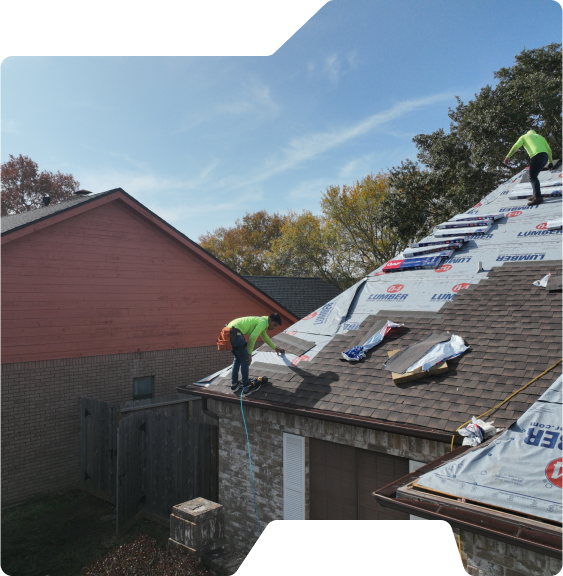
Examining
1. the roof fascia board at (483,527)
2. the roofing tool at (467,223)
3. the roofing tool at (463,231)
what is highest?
the roofing tool at (467,223)

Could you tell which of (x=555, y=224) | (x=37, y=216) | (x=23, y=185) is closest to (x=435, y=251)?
(x=555, y=224)

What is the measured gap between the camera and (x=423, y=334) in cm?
776

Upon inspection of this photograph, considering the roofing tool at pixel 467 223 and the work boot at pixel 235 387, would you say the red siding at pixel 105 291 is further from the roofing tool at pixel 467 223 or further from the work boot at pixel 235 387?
the roofing tool at pixel 467 223

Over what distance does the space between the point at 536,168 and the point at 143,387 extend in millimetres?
12085

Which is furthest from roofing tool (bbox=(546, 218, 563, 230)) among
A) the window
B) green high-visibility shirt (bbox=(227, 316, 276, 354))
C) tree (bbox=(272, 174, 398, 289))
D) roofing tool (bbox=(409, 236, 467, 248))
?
tree (bbox=(272, 174, 398, 289))

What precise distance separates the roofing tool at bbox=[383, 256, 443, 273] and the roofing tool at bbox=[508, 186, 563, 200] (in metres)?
3.42

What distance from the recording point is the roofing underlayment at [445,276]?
Answer: 8.79 m

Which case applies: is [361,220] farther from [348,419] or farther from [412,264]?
[348,419]

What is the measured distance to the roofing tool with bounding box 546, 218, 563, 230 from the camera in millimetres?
9062

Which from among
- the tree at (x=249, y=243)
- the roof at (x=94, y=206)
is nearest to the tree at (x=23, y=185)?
the tree at (x=249, y=243)

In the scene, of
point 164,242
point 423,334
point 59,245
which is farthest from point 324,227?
point 423,334

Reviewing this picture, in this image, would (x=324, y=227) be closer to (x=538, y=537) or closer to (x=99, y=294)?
(x=99, y=294)

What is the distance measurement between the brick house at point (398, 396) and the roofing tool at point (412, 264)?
0.18 m

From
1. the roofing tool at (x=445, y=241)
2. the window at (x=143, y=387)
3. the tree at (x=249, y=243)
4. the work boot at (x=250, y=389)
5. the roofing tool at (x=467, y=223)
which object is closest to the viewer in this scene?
the work boot at (x=250, y=389)
